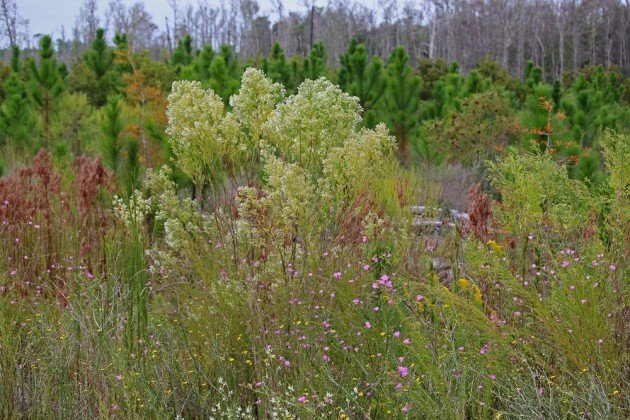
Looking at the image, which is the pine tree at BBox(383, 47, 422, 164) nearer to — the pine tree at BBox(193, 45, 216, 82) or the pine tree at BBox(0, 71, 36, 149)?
the pine tree at BBox(193, 45, 216, 82)

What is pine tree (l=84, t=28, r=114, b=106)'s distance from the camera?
719 inches

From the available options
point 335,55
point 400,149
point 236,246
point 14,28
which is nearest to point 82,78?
point 400,149

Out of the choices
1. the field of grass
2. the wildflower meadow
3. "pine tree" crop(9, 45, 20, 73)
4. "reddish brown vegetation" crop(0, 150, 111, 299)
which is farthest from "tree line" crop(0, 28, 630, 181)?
the field of grass

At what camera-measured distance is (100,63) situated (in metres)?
18.6

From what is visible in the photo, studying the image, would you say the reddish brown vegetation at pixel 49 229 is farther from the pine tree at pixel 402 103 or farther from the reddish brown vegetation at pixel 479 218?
the pine tree at pixel 402 103

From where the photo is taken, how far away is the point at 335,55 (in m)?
61.9

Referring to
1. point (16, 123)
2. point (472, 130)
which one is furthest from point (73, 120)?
point (472, 130)

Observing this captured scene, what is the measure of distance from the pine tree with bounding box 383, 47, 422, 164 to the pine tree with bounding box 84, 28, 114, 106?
7.42 meters

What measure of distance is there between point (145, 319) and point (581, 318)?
207 centimetres

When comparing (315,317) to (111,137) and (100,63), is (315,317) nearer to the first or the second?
(111,137)

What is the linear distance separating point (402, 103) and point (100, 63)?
8.21 m

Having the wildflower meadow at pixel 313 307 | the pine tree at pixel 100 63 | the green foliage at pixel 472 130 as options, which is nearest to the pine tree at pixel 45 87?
the pine tree at pixel 100 63

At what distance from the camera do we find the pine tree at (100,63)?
1827cm

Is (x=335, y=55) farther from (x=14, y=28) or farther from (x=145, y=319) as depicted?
(x=145, y=319)
